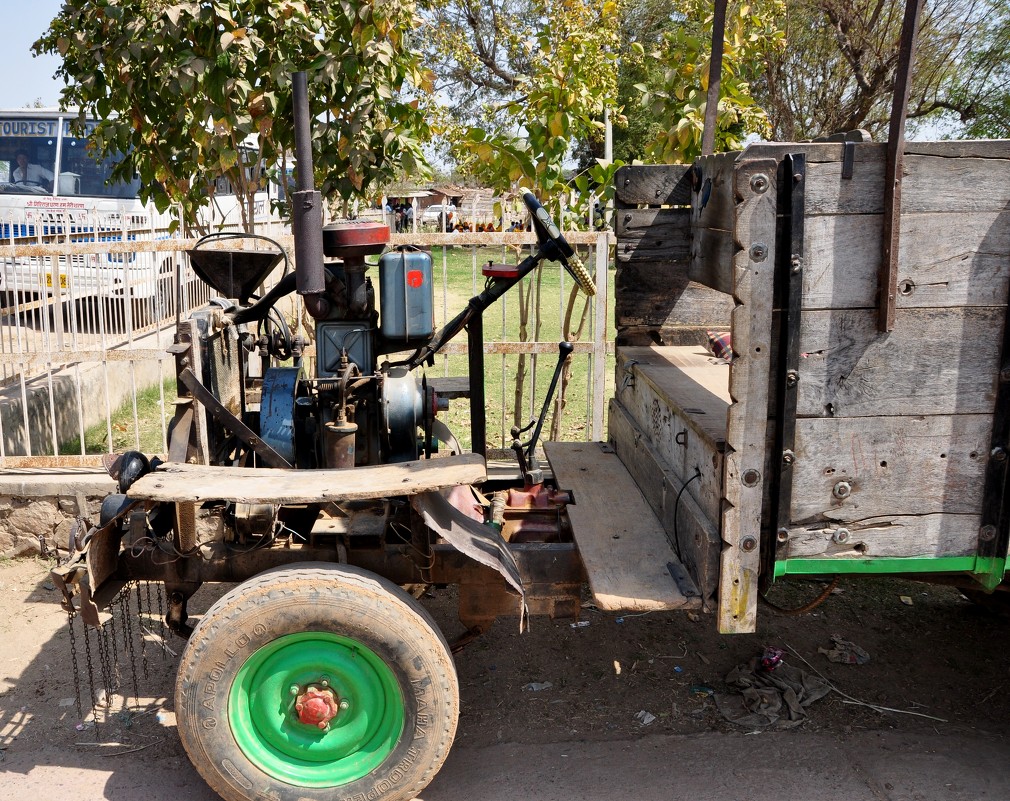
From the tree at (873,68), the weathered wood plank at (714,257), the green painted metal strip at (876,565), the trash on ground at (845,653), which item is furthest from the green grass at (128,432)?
the tree at (873,68)

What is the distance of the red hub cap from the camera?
9.34ft

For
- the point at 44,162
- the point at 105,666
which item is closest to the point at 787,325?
the point at 105,666

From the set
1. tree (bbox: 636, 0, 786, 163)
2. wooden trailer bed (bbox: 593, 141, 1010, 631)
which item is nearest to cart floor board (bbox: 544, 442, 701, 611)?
wooden trailer bed (bbox: 593, 141, 1010, 631)

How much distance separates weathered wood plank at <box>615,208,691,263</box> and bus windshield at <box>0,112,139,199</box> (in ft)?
30.9

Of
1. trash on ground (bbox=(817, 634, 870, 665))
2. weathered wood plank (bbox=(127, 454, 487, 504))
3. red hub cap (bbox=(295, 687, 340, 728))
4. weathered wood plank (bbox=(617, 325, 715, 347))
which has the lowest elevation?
trash on ground (bbox=(817, 634, 870, 665))

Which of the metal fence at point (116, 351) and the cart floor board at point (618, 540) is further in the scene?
the metal fence at point (116, 351)

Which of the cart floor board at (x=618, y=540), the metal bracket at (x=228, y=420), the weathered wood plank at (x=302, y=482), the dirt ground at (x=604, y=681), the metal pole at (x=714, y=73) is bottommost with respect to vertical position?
the dirt ground at (x=604, y=681)

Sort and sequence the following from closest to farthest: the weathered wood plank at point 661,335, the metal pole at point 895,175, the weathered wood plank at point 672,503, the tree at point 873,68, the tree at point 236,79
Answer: the metal pole at point 895,175, the weathered wood plank at point 672,503, the weathered wood plank at point 661,335, the tree at point 236,79, the tree at point 873,68

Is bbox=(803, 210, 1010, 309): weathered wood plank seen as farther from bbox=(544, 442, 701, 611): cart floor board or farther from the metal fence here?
the metal fence

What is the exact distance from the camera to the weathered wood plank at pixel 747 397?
8.13 feet

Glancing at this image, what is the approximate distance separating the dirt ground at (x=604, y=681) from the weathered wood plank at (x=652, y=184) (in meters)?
2.00

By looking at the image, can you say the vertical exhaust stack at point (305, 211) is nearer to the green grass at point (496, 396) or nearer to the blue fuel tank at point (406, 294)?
the blue fuel tank at point (406, 294)

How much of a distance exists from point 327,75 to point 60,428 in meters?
3.24

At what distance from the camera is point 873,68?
1777 cm
